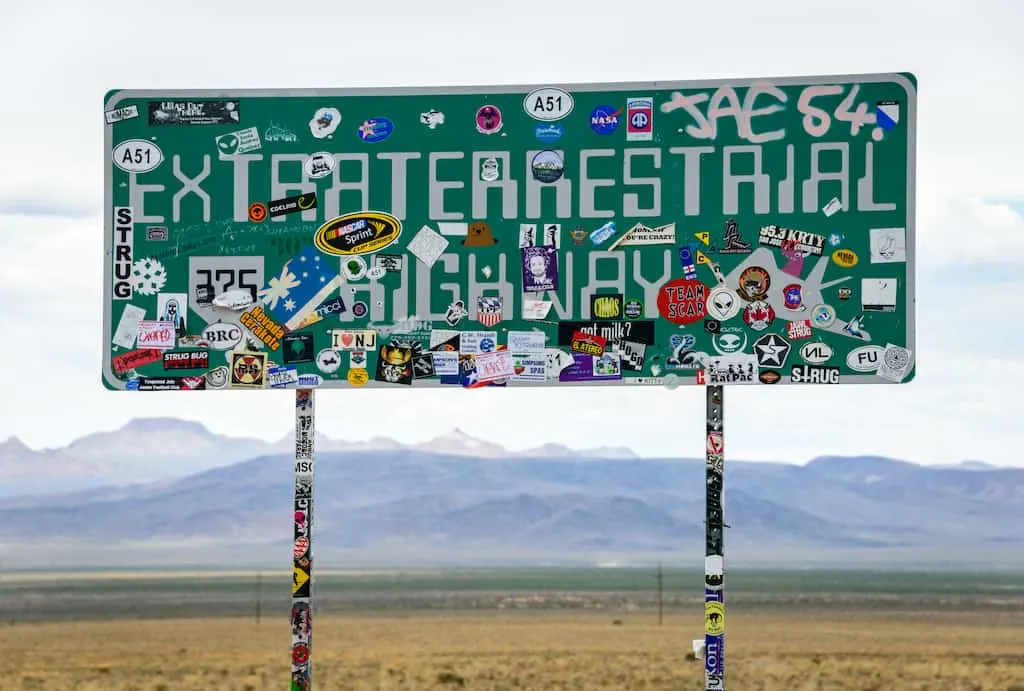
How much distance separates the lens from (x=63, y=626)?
53.8 m

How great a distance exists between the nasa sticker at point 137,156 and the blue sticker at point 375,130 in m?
1.67

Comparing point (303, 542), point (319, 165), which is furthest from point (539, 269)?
point (303, 542)

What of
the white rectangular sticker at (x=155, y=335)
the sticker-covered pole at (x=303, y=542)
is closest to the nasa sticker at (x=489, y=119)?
the sticker-covered pole at (x=303, y=542)

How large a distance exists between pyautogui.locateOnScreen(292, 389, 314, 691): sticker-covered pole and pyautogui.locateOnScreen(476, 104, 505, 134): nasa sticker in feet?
8.36

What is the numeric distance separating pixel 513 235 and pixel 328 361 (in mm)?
1801

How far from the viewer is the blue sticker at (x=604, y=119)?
1200cm

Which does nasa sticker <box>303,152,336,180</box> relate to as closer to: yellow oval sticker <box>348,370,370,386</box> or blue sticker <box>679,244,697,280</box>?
yellow oval sticker <box>348,370,370,386</box>

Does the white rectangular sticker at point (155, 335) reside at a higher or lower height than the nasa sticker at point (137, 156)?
lower

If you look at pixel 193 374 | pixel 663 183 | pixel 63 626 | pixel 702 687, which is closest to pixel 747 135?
pixel 663 183

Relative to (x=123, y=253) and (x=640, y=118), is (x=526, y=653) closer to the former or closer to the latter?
(x=123, y=253)

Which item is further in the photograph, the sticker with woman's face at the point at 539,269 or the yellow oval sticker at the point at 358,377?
the yellow oval sticker at the point at 358,377

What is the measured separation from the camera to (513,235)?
12.0 metres

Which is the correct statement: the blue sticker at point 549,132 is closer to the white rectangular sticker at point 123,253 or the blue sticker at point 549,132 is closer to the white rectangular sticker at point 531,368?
the white rectangular sticker at point 531,368

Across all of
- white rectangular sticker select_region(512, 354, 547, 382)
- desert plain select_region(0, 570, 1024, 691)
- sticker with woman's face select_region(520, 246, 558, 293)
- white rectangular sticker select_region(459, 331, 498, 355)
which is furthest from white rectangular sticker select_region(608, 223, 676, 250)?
desert plain select_region(0, 570, 1024, 691)
